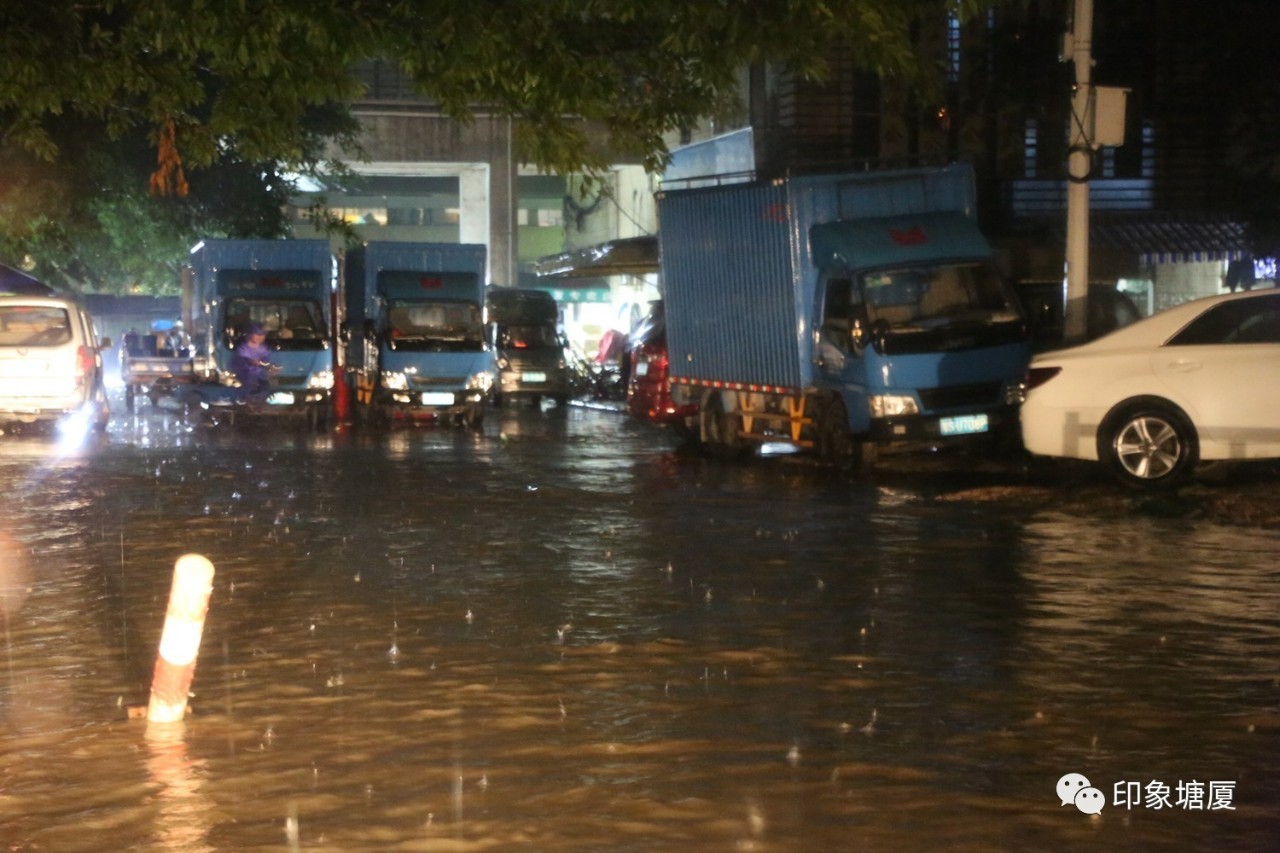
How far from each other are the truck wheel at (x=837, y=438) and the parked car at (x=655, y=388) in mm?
3892

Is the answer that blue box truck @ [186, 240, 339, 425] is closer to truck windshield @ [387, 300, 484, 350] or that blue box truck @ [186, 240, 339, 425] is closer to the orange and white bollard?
truck windshield @ [387, 300, 484, 350]

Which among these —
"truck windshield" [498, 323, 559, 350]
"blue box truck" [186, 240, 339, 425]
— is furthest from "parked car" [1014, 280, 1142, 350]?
"truck windshield" [498, 323, 559, 350]

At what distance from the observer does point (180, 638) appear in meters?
6.91

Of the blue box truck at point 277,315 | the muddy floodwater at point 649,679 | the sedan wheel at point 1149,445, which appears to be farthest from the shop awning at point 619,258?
the muddy floodwater at point 649,679

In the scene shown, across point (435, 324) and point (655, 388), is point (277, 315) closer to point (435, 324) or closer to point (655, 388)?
point (435, 324)

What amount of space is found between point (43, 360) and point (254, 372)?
4974mm

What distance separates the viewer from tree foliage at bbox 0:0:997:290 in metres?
13.5

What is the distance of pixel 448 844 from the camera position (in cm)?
566

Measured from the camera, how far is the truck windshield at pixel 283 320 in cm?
2848

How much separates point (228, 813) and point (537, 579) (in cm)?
520

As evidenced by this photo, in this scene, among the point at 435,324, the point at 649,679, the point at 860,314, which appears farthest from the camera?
the point at 435,324

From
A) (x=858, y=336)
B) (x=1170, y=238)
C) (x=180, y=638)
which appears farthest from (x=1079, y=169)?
(x=180, y=638)

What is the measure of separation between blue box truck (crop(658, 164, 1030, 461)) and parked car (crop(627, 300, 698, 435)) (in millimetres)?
2264

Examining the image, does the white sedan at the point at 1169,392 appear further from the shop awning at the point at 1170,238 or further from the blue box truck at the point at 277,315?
the blue box truck at the point at 277,315
